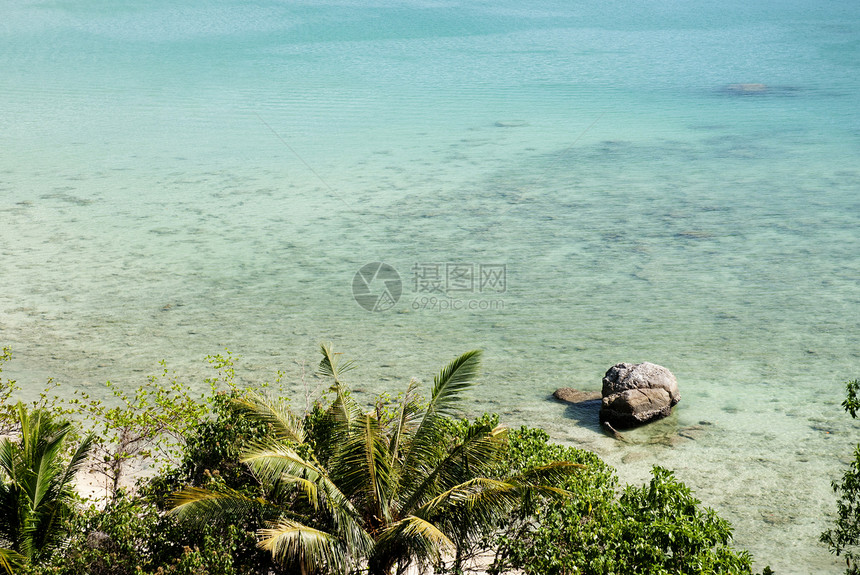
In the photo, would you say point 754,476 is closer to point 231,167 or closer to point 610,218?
point 610,218

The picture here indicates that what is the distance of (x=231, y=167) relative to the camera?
94.4 feet

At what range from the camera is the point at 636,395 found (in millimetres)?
12445

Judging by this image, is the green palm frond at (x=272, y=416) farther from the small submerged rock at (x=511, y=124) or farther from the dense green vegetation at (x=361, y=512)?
the small submerged rock at (x=511, y=124)

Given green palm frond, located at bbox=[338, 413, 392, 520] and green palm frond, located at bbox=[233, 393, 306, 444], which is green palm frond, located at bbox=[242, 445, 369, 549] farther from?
green palm frond, located at bbox=[233, 393, 306, 444]

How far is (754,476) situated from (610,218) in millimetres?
12881

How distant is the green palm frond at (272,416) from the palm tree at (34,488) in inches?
60.7

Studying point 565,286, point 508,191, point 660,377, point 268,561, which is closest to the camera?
point 268,561

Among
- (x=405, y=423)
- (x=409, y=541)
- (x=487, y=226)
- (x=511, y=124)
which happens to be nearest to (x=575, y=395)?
(x=405, y=423)

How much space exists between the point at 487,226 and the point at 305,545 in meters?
16.7

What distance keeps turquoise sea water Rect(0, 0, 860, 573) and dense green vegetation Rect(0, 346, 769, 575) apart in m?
3.43

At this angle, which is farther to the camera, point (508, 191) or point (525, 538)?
point (508, 191)

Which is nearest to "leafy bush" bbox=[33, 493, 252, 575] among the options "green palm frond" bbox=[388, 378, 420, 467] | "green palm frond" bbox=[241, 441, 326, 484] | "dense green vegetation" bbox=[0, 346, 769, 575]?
"dense green vegetation" bbox=[0, 346, 769, 575]

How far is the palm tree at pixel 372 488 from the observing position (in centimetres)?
707

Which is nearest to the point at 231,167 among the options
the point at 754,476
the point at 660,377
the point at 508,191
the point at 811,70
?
the point at 508,191
